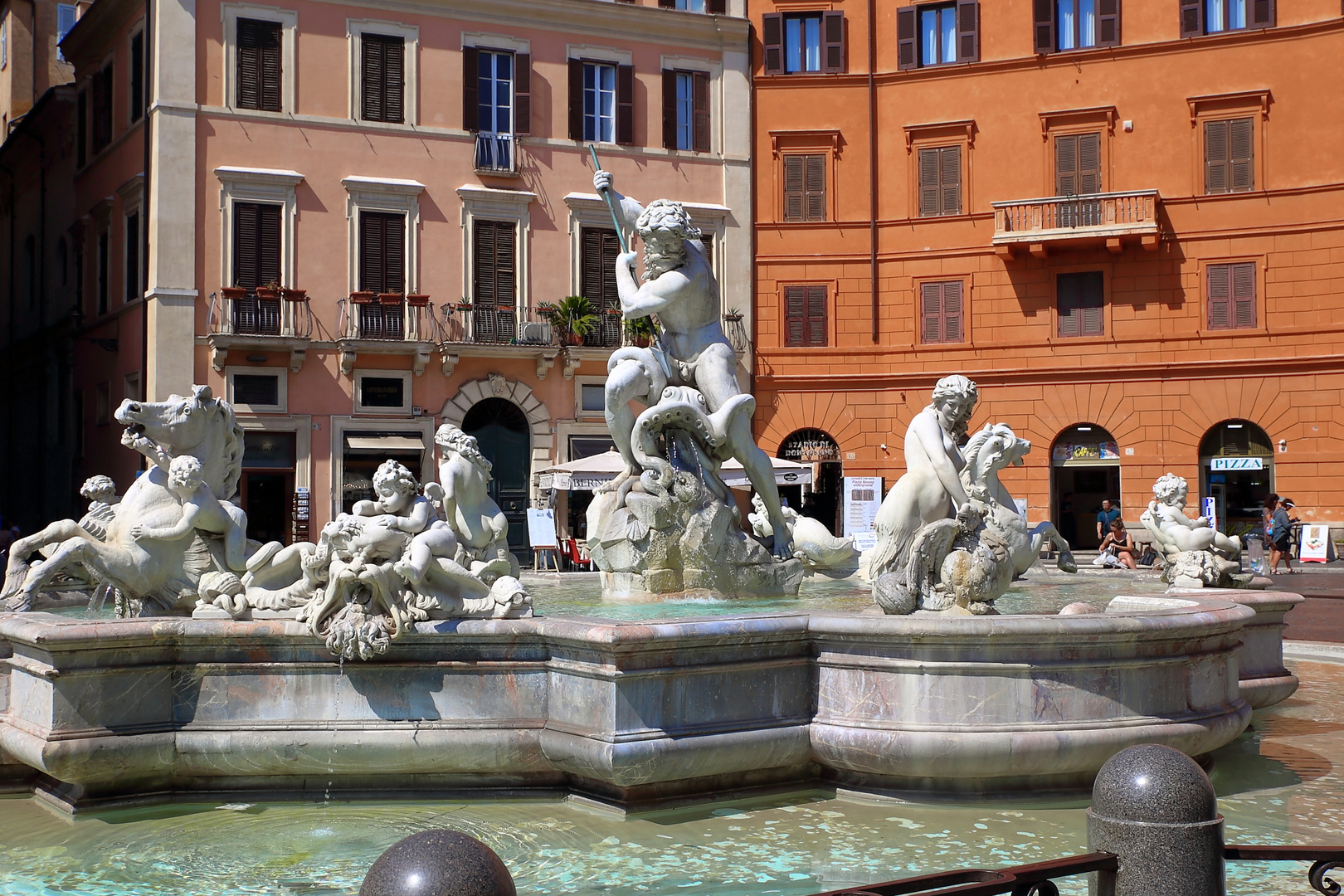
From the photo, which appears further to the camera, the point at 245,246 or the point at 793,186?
the point at 793,186

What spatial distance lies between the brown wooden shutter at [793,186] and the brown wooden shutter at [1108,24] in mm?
6607

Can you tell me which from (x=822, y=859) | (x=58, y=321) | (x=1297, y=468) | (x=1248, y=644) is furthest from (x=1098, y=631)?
(x=58, y=321)

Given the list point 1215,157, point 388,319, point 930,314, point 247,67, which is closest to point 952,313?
point 930,314

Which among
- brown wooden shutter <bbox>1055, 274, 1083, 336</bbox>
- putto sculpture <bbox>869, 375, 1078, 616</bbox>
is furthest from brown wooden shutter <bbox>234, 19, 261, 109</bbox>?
putto sculpture <bbox>869, 375, 1078, 616</bbox>

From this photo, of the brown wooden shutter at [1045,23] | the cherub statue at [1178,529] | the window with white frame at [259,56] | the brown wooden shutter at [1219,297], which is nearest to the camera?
the cherub statue at [1178,529]

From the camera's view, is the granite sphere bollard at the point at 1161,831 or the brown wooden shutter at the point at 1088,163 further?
the brown wooden shutter at the point at 1088,163

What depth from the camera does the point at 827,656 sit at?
219 inches

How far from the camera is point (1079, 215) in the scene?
93.2 ft

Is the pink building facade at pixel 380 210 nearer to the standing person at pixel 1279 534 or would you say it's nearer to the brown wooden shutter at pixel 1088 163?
the brown wooden shutter at pixel 1088 163

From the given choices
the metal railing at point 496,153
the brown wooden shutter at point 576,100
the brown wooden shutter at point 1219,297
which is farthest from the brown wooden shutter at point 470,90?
the brown wooden shutter at point 1219,297

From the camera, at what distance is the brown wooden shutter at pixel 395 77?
91.9ft

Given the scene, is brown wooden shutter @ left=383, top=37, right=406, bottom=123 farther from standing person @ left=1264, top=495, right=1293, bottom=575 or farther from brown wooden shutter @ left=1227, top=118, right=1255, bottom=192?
standing person @ left=1264, top=495, right=1293, bottom=575

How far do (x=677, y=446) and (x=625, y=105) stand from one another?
23287 mm

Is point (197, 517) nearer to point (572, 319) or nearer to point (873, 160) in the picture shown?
point (572, 319)
